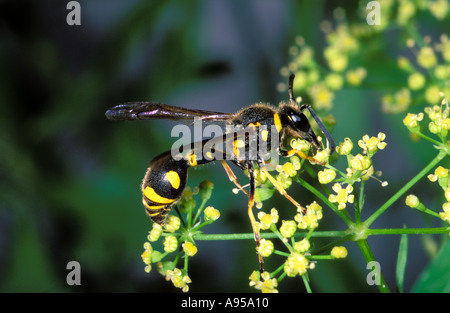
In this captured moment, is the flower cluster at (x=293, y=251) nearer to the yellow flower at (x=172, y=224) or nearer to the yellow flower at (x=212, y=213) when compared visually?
the yellow flower at (x=212, y=213)

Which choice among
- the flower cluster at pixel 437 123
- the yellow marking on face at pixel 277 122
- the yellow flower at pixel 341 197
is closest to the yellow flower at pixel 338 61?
the flower cluster at pixel 437 123

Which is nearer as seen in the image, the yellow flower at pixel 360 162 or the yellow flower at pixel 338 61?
the yellow flower at pixel 360 162

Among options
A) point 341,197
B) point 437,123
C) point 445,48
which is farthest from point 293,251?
point 445,48

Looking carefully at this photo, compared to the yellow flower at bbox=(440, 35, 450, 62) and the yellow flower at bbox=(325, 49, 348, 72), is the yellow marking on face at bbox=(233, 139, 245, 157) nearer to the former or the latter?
the yellow flower at bbox=(325, 49, 348, 72)

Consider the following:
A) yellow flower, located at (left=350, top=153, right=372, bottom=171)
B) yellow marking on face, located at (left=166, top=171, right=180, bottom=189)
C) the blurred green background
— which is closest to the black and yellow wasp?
yellow marking on face, located at (left=166, top=171, right=180, bottom=189)
